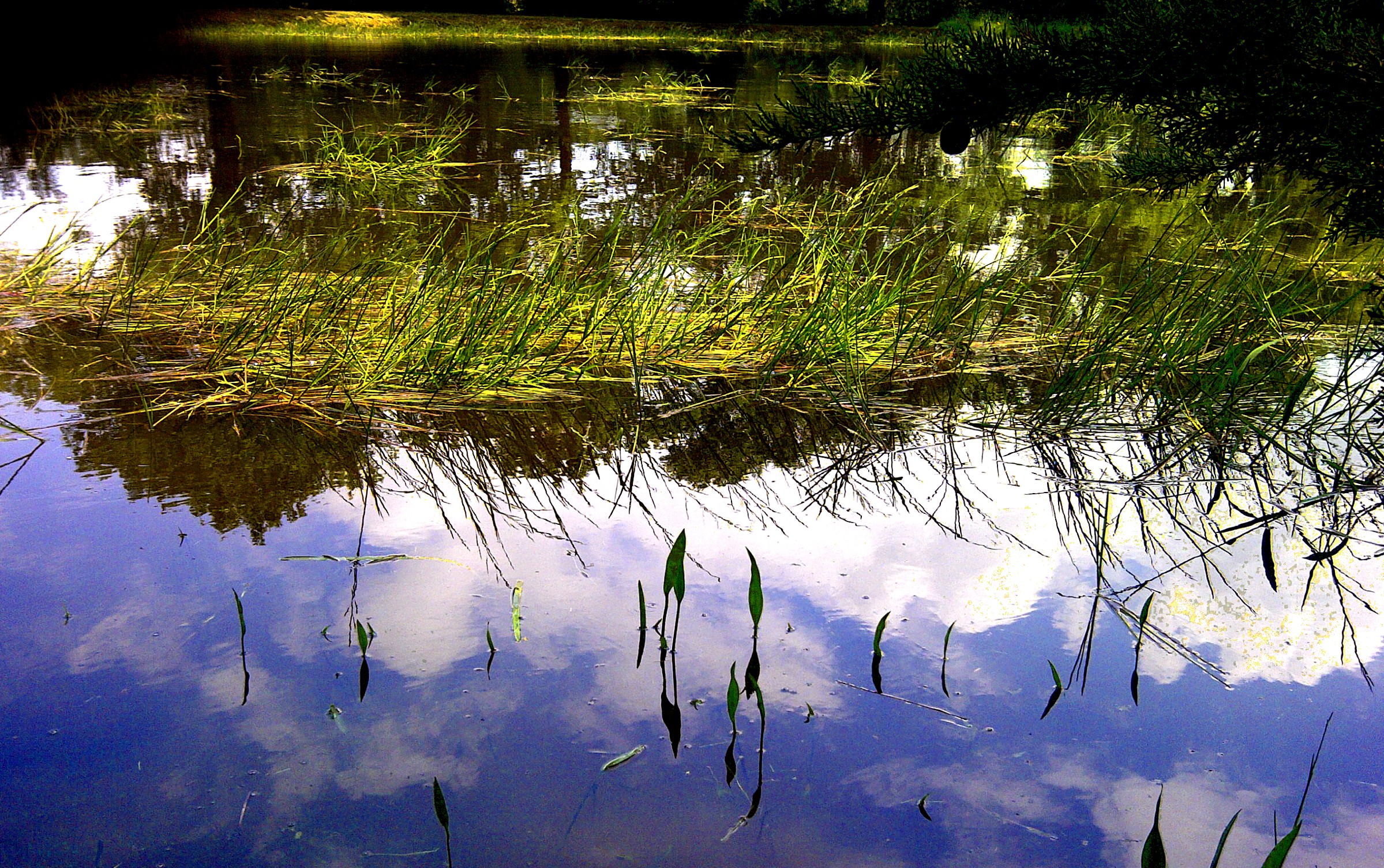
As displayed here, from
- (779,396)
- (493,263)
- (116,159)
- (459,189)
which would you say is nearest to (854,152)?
(459,189)

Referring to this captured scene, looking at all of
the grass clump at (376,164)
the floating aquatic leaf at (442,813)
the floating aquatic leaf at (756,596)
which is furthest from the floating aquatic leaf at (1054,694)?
the grass clump at (376,164)


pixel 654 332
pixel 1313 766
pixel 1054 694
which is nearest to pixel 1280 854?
pixel 1313 766

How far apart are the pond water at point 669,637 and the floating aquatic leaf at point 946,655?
0.04ft

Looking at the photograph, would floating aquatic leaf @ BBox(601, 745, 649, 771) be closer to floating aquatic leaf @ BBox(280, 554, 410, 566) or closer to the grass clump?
floating aquatic leaf @ BBox(280, 554, 410, 566)

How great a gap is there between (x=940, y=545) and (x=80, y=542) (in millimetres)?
1713

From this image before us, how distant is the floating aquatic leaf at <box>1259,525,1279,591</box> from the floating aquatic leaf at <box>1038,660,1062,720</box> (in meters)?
0.64

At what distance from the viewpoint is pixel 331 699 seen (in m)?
1.69

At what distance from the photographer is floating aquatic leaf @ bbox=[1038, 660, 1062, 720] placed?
1696mm

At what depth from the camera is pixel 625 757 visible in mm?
1580

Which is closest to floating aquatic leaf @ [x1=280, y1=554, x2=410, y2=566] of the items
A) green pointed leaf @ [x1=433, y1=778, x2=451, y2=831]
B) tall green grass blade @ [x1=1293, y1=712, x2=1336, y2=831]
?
green pointed leaf @ [x1=433, y1=778, x2=451, y2=831]

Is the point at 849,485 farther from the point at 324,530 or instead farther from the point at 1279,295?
the point at 1279,295

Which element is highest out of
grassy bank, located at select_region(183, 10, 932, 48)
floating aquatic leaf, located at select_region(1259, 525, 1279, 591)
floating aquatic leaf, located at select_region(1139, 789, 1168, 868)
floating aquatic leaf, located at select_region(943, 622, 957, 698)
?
grassy bank, located at select_region(183, 10, 932, 48)

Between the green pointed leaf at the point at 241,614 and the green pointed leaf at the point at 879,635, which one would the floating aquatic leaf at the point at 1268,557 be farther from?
the green pointed leaf at the point at 241,614

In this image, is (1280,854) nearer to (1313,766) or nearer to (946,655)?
(1313,766)
